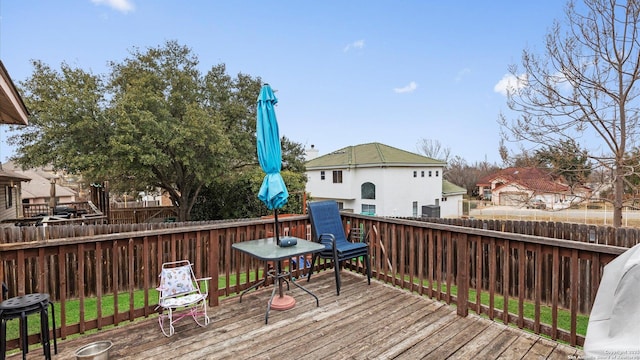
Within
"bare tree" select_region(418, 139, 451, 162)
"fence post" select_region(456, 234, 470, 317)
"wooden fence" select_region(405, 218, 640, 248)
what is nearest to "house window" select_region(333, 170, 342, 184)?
"wooden fence" select_region(405, 218, 640, 248)

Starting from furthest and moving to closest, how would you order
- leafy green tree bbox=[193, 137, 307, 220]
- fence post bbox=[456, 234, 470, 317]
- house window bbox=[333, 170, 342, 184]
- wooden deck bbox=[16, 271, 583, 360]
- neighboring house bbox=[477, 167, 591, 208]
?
house window bbox=[333, 170, 342, 184] < leafy green tree bbox=[193, 137, 307, 220] < neighboring house bbox=[477, 167, 591, 208] < fence post bbox=[456, 234, 470, 317] < wooden deck bbox=[16, 271, 583, 360]

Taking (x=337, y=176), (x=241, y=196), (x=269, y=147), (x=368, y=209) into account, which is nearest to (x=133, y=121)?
(x=241, y=196)

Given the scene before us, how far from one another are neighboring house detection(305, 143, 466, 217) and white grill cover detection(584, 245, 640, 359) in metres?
19.3

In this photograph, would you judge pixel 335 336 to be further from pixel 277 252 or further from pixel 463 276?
pixel 463 276

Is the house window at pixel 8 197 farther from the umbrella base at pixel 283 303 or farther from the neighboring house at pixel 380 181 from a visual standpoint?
the neighboring house at pixel 380 181

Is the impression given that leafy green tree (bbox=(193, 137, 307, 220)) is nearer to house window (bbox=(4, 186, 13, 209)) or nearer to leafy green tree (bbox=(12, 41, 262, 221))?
leafy green tree (bbox=(12, 41, 262, 221))

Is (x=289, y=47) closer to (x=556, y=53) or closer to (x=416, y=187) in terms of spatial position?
(x=556, y=53)

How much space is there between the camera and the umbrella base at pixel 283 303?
3.44 meters

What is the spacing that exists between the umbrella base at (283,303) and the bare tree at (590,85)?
8250mm

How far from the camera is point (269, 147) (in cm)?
340

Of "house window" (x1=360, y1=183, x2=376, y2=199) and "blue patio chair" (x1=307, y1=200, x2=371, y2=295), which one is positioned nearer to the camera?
"blue patio chair" (x1=307, y1=200, x2=371, y2=295)

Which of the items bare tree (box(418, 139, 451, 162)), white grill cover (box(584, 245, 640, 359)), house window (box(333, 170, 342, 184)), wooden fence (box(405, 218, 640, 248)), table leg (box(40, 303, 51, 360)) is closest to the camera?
white grill cover (box(584, 245, 640, 359))

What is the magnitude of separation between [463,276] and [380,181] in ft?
59.0

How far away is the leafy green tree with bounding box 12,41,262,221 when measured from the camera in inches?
428
